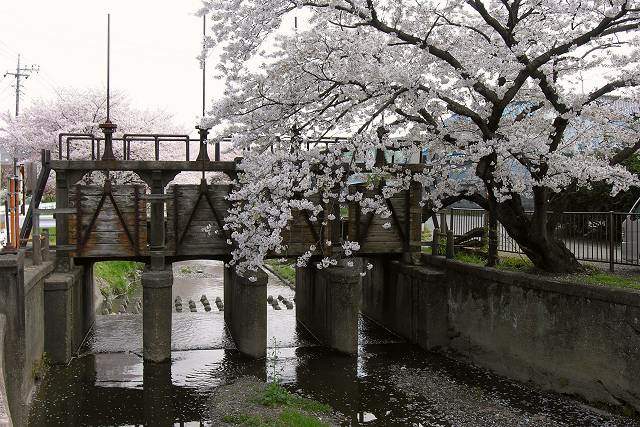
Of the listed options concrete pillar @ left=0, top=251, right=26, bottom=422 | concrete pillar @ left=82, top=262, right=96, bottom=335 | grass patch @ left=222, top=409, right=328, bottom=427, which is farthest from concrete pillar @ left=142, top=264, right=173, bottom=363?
grass patch @ left=222, top=409, right=328, bottom=427

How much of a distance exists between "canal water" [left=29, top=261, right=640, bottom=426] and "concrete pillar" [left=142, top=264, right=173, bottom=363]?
0.43m

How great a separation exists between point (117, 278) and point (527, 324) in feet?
75.4

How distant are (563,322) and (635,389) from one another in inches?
90.4

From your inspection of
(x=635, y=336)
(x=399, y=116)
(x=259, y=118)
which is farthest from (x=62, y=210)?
(x=635, y=336)

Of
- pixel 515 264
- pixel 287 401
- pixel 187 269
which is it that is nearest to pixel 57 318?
pixel 287 401

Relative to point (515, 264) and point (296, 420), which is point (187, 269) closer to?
point (515, 264)

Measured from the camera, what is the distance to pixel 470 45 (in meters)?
15.0

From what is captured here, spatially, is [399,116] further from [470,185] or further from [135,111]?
[135,111]

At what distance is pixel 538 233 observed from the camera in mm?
14688

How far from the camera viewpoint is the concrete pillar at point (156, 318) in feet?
56.6

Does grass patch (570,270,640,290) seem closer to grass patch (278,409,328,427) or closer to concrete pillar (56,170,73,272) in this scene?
grass patch (278,409,328,427)

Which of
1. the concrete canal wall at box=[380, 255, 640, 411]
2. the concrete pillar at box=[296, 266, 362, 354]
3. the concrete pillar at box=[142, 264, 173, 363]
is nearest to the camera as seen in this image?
the concrete canal wall at box=[380, 255, 640, 411]

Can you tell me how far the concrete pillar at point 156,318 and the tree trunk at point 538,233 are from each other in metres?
9.81

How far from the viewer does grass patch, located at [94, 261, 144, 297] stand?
29.5 metres
